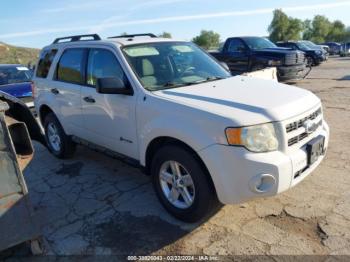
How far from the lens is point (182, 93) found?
3650 mm

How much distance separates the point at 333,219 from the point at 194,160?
1.56 meters

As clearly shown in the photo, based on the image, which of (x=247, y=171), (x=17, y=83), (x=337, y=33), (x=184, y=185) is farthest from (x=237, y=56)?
(x=337, y=33)

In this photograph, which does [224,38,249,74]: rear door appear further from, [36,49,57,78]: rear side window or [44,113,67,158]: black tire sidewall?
[44,113,67,158]: black tire sidewall

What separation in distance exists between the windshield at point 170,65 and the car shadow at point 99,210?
4.71 ft

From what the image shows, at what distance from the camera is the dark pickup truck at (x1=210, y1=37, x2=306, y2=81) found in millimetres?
11609

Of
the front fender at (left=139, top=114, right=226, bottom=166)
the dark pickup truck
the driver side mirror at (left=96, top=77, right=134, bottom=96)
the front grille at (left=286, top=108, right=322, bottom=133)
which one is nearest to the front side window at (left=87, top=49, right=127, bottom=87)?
the driver side mirror at (left=96, top=77, right=134, bottom=96)

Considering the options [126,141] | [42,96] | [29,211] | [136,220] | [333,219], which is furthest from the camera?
[42,96]

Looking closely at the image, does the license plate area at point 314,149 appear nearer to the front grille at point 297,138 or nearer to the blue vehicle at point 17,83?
the front grille at point 297,138

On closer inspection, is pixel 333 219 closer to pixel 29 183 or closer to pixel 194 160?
pixel 194 160

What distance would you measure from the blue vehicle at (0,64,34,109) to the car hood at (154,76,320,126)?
21.0 ft

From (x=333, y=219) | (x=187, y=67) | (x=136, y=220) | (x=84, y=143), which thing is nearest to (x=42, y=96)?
(x=84, y=143)

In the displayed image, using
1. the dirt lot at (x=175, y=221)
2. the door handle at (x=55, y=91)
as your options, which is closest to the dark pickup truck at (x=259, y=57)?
the dirt lot at (x=175, y=221)

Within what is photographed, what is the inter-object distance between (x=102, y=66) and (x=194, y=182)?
2.11 m

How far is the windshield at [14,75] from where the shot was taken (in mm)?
10062
